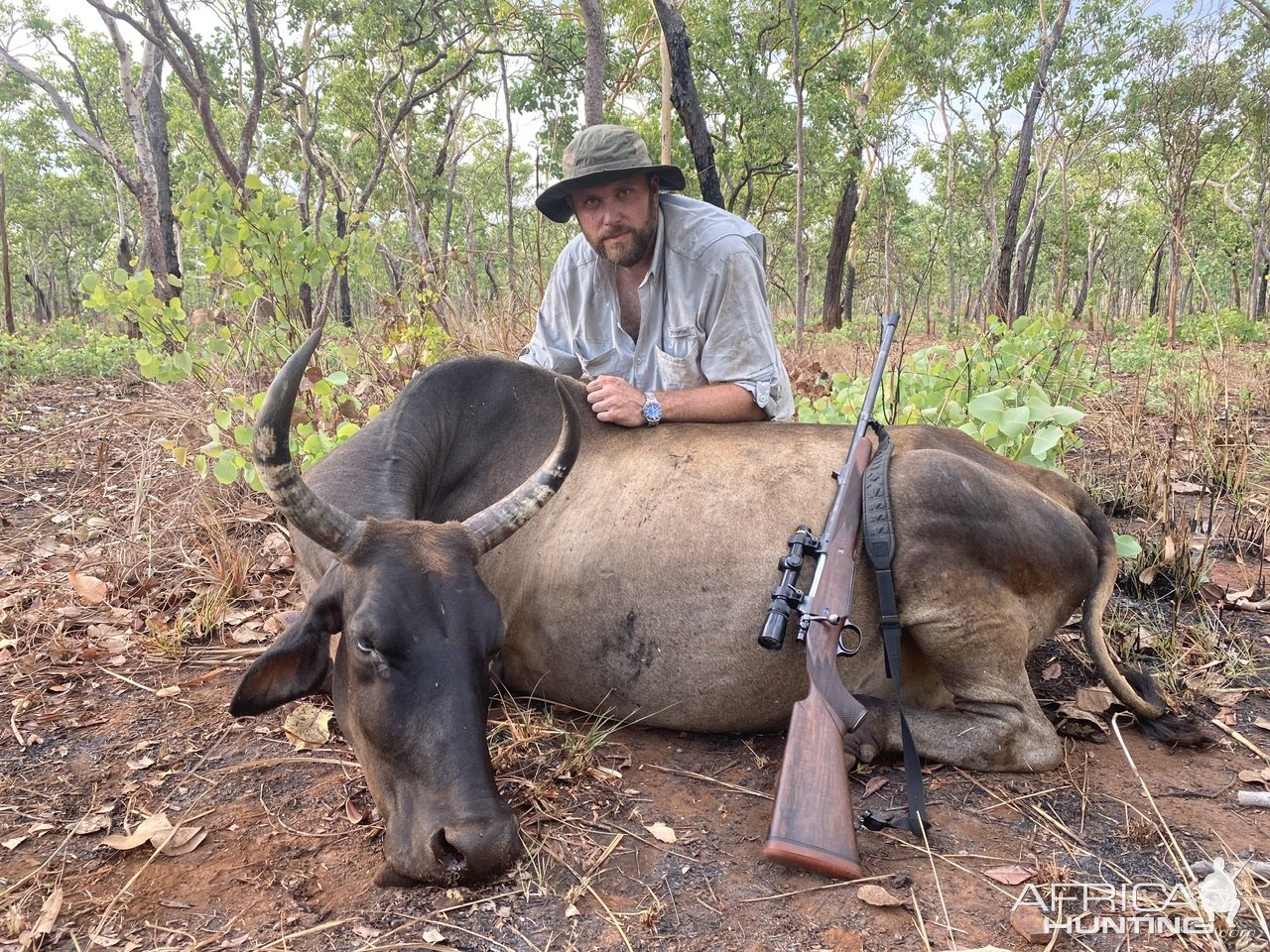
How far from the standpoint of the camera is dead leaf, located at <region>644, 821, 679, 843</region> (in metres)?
2.76

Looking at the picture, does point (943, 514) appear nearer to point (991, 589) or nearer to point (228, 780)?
point (991, 589)

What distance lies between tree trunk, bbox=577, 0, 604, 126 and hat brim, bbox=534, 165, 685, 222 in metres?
→ 3.33

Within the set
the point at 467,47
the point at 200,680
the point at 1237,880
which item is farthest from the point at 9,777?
the point at 467,47

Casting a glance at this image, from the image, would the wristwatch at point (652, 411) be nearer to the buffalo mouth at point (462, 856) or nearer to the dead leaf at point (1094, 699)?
the buffalo mouth at point (462, 856)

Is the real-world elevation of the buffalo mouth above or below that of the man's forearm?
below

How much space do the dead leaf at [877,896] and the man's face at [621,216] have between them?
311cm

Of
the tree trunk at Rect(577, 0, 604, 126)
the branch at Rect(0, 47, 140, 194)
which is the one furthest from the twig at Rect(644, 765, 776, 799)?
the branch at Rect(0, 47, 140, 194)

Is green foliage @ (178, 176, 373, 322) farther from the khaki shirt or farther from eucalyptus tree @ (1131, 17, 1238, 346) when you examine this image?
eucalyptus tree @ (1131, 17, 1238, 346)

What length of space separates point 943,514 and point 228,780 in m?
2.93

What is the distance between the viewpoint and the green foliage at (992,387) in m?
4.61

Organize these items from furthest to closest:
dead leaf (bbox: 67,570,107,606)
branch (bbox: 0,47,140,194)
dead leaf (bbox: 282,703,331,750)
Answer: branch (bbox: 0,47,140,194) < dead leaf (bbox: 67,570,107,606) < dead leaf (bbox: 282,703,331,750)

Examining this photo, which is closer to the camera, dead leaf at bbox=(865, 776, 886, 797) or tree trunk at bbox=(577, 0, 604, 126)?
dead leaf at bbox=(865, 776, 886, 797)

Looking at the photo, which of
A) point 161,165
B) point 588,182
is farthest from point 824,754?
point 161,165

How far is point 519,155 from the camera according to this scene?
39.2m
